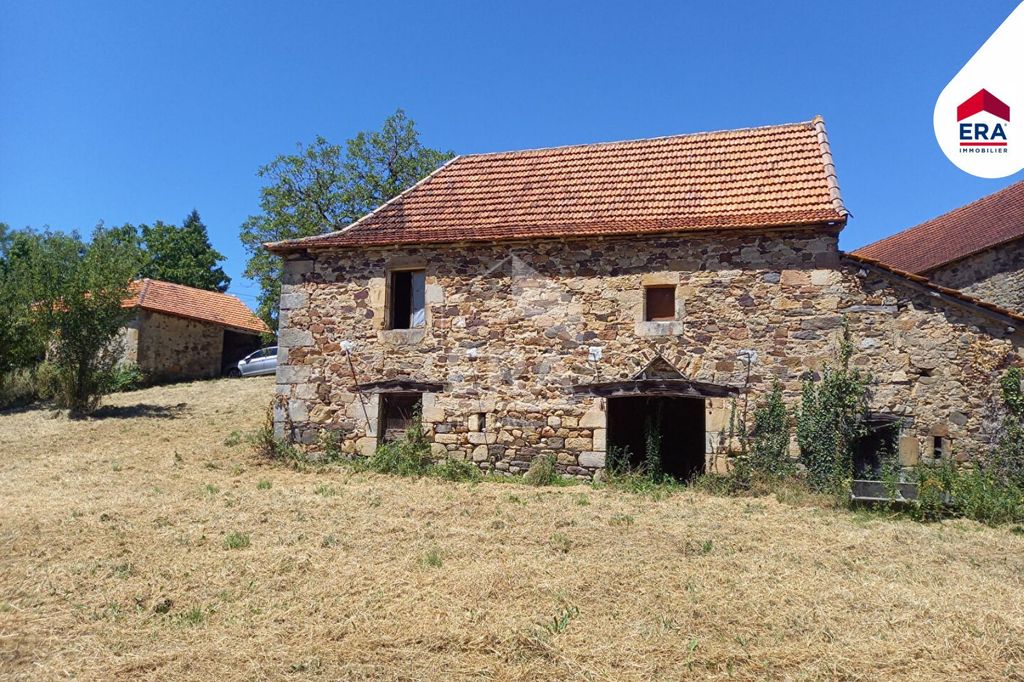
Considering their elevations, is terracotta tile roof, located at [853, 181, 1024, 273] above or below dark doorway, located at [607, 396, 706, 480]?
above

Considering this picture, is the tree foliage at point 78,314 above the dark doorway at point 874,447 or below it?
above

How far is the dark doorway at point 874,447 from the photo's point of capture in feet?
31.2

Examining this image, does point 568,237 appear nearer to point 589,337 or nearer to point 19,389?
point 589,337

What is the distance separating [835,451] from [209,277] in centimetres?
3467

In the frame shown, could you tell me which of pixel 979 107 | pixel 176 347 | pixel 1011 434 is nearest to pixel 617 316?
pixel 1011 434

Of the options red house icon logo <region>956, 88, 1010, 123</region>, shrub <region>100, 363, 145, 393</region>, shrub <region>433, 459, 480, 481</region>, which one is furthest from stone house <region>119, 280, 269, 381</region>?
red house icon logo <region>956, 88, 1010, 123</region>

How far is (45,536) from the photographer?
7.11 metres

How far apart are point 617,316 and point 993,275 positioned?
11.0m

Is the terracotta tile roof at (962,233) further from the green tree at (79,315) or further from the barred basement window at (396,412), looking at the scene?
the green tree at (79,315)

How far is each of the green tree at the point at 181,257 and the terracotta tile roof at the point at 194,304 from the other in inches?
444

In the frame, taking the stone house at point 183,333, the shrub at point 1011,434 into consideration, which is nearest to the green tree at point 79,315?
the stone house at point 183,333

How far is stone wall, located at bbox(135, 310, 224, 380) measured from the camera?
21.1m

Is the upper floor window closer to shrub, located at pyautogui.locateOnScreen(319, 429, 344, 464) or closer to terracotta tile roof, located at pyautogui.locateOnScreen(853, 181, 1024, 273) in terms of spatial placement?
shrub, located at pyautogui.locateOnScreen(319, 429, 344, 464)

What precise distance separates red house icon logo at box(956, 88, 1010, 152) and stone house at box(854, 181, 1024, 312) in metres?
5.14
